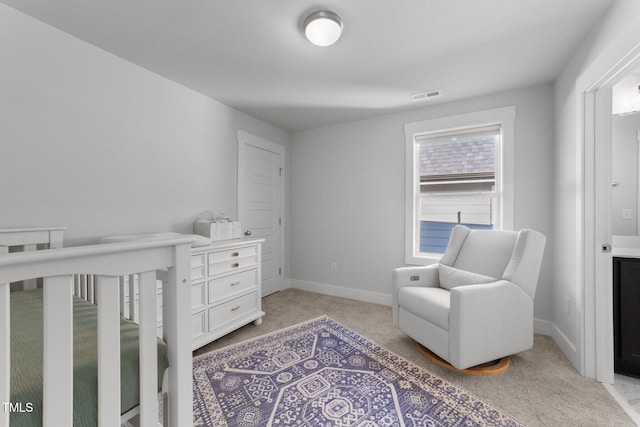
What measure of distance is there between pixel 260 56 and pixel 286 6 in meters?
0.57

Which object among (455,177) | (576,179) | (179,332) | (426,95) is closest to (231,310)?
(179,332)

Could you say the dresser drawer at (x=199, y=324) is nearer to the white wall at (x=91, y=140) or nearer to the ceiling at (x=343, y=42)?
the white wall at (x=91, y=140)

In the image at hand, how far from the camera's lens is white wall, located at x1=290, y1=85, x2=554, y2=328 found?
2.57 metres

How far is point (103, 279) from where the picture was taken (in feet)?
2.58

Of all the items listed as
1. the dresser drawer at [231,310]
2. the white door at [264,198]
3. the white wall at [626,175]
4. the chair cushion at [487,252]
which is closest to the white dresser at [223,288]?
the dresser drawer at [231,310]

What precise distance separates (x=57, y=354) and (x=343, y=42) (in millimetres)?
2146

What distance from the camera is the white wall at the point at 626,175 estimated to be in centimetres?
219

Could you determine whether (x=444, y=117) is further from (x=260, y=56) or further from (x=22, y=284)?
(x=22, y=284)

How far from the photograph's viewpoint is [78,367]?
800mm

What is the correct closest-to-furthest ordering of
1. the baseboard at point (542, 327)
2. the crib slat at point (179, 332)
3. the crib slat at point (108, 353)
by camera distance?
the crib slat at point (108, 353) < the crib slat at point (179, 332) < the baseboard at point (542, 327)

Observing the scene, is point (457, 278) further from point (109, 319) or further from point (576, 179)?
point (109, 319)

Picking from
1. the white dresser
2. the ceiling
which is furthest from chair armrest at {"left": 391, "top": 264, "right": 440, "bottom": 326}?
the ceiling

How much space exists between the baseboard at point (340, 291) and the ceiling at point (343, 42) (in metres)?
2.28

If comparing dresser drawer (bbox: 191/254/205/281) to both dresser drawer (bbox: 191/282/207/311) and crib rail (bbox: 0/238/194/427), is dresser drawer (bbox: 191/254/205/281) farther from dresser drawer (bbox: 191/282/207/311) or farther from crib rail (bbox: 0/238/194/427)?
crib rail (bbox: 0/238/194/427)
